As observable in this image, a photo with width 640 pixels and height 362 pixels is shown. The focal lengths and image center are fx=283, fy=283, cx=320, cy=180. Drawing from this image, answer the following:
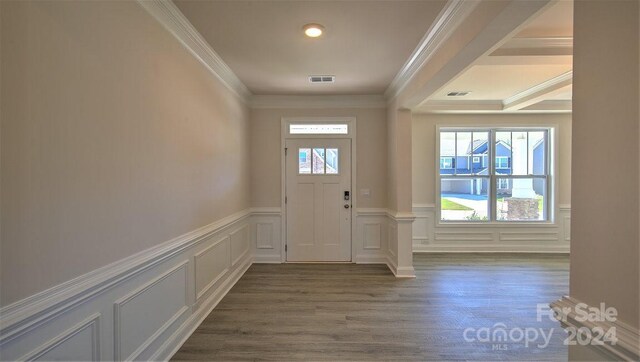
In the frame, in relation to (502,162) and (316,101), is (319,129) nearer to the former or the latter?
(316,101)

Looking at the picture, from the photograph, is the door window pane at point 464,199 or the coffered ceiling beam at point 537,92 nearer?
the coffered ceiling beam at point 537,92

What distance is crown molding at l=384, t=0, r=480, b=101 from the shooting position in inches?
77.4

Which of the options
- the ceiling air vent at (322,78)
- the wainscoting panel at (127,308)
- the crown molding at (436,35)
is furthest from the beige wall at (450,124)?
the wainscoting panel at (127,308)

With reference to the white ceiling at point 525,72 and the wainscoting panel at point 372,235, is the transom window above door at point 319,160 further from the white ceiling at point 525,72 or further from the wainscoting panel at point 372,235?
the white ceiling at point 525,72

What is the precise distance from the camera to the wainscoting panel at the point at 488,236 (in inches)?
197

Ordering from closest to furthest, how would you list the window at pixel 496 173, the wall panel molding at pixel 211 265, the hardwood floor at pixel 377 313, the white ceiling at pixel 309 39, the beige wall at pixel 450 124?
the white ceiling at pixel 309 39 → the hardwood floor at pixel 377 313 → the wall panel molding at pixel 211 265 → the beige wall at pixel 450 124 → the window at pixel 496 173

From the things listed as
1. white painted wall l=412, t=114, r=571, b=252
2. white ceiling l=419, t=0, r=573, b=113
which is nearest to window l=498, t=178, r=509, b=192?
white painted wall l=412, t=114, r=571, b=252

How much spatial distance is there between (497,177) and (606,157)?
4695mm

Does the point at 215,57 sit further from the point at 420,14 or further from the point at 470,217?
the point at 470,217

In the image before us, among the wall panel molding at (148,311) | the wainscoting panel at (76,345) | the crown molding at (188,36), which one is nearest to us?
the wainscoting panel at (76,345)

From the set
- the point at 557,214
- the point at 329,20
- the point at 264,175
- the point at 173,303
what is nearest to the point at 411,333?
the point at 173,303

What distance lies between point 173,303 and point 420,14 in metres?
2.92

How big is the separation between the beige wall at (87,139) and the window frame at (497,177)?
424 centimetres

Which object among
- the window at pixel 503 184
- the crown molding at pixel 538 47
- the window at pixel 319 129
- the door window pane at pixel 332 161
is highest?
the crown molding at pixel 538 47
